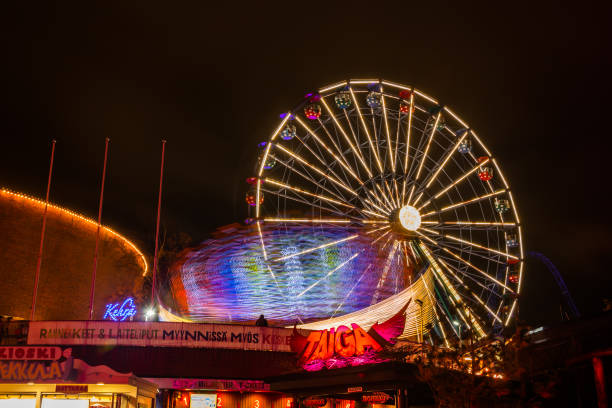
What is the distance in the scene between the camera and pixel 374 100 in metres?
28.8

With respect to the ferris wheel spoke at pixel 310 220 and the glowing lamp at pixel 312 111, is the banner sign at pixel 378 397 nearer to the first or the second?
the ferris wheel spoke at pixel 310 220

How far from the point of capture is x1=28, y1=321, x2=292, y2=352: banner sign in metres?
22.5

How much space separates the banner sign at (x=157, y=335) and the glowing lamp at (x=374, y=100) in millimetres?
11088

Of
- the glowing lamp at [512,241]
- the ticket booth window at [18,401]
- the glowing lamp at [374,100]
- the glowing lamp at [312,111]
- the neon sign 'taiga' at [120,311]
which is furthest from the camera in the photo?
the neon sign 'taiga' at [120,311]

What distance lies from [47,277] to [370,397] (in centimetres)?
2402

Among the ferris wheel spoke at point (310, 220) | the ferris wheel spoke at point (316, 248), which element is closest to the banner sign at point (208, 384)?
the ferris wheel spoke at point (316, 248)

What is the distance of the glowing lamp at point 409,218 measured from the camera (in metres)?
26.9

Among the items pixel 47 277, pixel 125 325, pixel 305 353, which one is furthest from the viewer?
pixel 47 277

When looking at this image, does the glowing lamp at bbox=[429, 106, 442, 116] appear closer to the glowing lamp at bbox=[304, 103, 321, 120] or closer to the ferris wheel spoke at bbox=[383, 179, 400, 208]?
the ferris wheel spoke at bbox=[383, 179, 400, 208]

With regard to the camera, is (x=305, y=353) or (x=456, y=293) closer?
(x=305, y=353)

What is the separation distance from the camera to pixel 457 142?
29.9 metres

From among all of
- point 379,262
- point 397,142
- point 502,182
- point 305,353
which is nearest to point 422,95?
point 397,142

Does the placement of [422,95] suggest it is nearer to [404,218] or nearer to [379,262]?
[404,218]

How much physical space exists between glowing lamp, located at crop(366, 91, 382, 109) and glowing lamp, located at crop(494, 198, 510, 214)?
7.19 metres
